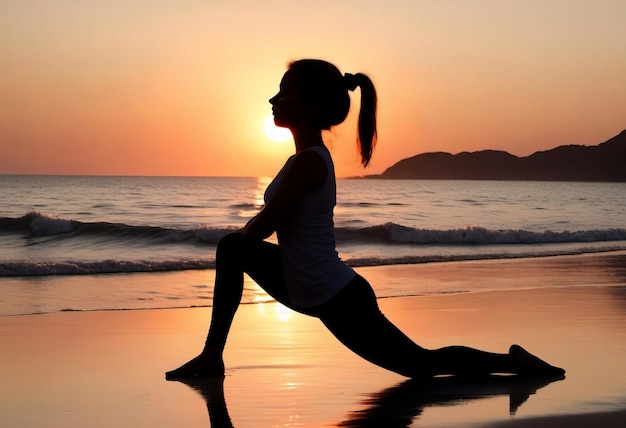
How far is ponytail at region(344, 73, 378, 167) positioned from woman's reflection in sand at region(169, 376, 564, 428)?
1.13 meters

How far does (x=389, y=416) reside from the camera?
382 centimetres

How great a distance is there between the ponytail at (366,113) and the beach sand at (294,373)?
117cm

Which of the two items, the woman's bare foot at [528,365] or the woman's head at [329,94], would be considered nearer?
the woman's head at [329,94]

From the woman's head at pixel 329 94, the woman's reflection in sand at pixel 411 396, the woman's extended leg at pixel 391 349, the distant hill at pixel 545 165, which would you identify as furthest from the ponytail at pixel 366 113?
the distant hill at pixel 545 165

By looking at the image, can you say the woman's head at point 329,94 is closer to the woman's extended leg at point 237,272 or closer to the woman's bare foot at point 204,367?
the woman's extended leg at point 237,272

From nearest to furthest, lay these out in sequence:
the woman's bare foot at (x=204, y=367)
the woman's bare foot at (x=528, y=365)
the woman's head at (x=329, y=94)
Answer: the woman's head at (x=329, y=94) → the woman's bare foot at (x=204, y=367) → the woman's bare foot at (x=528, y=365)

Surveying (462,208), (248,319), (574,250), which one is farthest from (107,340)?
(462,208)

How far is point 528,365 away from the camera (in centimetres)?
460

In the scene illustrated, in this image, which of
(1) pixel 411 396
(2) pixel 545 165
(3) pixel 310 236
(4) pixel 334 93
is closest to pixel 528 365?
(1) pixel 411 396

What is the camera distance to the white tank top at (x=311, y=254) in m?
4.18

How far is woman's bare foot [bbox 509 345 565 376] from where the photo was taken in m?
4.60

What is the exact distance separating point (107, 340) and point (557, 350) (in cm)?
293

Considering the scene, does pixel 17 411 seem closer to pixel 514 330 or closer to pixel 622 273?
pixel 514 330

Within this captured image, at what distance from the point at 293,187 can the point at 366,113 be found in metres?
0.50
